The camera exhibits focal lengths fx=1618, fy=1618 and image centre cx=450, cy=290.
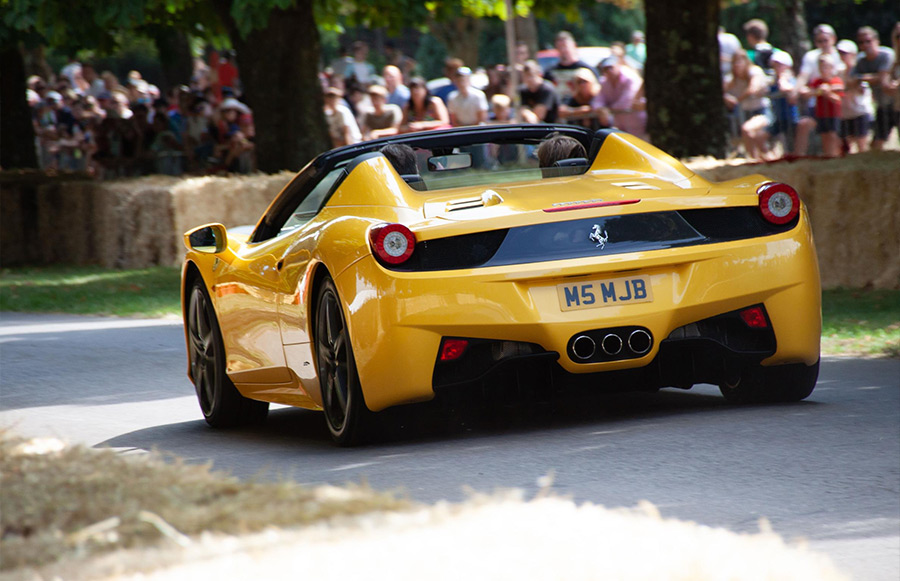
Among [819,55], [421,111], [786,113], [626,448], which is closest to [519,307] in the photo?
[626,448]

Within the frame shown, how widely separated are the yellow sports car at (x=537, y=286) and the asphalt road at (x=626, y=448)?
264mm

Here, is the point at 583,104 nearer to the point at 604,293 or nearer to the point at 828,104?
the point at 828,104

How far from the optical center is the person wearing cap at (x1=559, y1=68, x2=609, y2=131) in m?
20.1

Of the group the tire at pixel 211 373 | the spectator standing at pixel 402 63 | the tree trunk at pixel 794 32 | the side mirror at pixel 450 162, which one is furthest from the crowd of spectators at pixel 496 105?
the side mirror at pixel 450 162

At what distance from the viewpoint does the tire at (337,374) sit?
6.58 metres

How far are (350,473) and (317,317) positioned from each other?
100 centimetres

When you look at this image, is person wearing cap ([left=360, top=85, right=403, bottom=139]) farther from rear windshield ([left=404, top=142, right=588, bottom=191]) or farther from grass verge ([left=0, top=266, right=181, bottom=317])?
rear windshield ([left=404, top=142, right=588, bottom=191])

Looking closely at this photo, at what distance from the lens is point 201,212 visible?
805 inches

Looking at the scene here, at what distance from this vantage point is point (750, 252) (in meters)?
6.67

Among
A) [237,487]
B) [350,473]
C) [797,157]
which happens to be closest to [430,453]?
[350,473]

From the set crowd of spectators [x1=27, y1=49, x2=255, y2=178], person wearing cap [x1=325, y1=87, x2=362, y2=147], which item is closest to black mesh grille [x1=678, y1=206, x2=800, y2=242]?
person wearing cap [x1=325, y1=87, x2=362, y2=147]

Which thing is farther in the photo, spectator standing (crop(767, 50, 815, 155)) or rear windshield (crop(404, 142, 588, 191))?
spectator standing (crop(767, 50, 815, 155))

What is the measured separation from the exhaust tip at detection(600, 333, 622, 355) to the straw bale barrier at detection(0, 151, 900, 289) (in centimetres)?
684

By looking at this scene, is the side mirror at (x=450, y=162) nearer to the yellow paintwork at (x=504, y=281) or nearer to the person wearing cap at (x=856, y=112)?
the yellow paintwork at (x=504, y=281)
